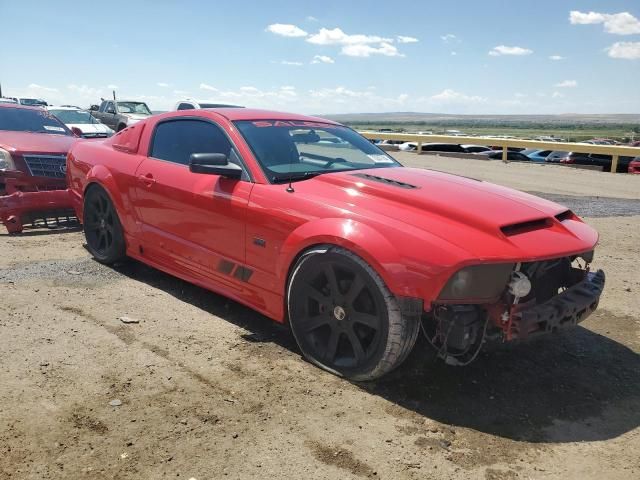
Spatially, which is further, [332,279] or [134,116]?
[134,116]

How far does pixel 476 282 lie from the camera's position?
3018 millimetres

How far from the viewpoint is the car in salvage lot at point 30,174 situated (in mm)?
6691

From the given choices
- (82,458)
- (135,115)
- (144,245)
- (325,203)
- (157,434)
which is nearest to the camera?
(82,458)

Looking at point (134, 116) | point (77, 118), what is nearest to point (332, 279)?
point (77, 118)

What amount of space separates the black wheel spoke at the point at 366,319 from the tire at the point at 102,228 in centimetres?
284

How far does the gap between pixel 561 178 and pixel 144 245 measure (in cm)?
1296

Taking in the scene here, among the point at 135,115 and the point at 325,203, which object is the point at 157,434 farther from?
the point at 135,115

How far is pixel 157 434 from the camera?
9.21 ft

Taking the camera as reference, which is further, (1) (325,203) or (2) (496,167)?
(2) (496,167)

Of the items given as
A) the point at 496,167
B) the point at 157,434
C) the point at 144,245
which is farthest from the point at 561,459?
the point at 496,167

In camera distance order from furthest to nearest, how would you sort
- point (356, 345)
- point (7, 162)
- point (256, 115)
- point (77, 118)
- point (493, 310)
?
point (77, 118) < point (7, 162) < point (256, 115) < point (356, 345) < point (493, 310)

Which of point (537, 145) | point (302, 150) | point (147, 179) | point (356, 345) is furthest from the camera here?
point (537, 145)

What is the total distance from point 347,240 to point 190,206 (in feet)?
5.23

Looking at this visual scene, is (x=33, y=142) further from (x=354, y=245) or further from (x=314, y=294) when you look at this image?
(x=354, y=245)
